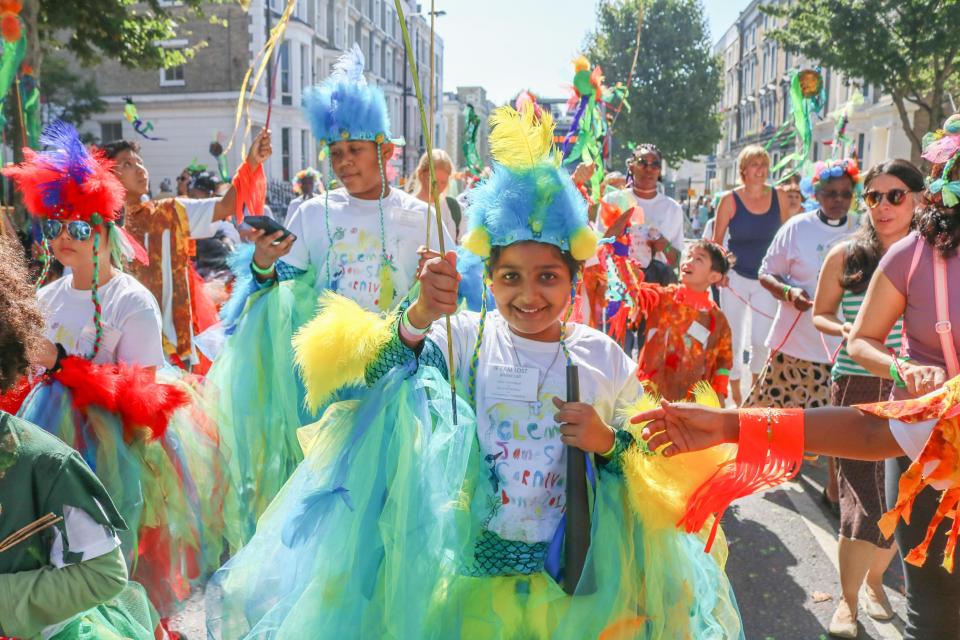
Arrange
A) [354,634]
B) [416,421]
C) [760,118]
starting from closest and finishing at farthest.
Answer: [354,634], [416,421], [760,118]

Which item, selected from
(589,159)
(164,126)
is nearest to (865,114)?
(164,126)

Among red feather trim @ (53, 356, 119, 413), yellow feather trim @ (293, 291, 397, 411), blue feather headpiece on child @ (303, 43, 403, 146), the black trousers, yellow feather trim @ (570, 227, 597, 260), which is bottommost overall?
the black trousers

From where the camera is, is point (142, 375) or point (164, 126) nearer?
point (142, 375)

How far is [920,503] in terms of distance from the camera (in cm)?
283

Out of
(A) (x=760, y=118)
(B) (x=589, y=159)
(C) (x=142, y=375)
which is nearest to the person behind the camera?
(C) (x=142, y=375)

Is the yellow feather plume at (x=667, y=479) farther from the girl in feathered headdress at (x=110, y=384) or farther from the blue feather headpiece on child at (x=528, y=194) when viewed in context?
the girl in feathered headdress at (x=110, y=384)

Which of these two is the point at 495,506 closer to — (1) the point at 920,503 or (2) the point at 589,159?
(1) the point at 920,503

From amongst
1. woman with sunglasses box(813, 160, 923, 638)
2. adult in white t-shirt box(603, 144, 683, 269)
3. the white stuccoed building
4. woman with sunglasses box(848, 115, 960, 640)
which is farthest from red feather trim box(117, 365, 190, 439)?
the white stuccoed building

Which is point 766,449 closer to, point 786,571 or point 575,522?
point 575,522

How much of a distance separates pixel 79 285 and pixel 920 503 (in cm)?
330

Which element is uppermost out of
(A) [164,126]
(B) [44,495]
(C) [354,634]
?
(A) [164,126]

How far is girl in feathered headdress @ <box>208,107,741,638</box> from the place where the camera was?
2.25m

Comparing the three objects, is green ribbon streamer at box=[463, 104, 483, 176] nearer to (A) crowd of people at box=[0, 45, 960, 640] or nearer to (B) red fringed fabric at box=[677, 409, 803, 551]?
(A) crowd of people at box=[0, 45, 960, 640]

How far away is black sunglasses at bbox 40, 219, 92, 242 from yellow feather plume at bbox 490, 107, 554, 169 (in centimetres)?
175
